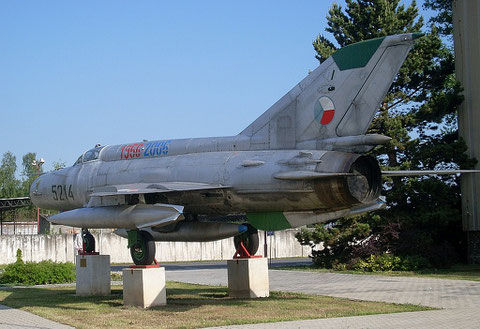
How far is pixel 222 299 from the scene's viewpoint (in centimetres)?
1659

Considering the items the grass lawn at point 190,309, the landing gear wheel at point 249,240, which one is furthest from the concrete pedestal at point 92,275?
the landing gear wheel at point 249,240

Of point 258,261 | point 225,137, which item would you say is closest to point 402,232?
point 258,261

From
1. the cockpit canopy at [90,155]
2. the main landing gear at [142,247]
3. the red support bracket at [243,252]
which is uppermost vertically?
the cockpit canopy at [90,155]

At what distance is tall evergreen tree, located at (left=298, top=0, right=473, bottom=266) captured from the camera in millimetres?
26875

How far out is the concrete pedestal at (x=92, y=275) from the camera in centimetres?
1762

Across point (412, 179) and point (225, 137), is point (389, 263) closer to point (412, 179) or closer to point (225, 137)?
point (412, 179)

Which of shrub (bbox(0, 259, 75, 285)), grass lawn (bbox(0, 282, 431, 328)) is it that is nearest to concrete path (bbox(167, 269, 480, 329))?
grass lawn (bbox(0, 282, 431, 328))

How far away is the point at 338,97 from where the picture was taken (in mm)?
13938

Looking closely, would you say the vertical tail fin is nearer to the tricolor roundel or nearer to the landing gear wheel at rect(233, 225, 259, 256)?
the tricolor roundel

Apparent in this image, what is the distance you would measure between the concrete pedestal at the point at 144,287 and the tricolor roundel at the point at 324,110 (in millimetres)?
5175

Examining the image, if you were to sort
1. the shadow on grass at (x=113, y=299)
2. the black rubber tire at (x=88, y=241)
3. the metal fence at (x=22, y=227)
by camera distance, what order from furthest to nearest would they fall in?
the metal fence at (x=22, y=227) < the black rubber tire at (x=88, y=241) < the shadow on grass at (x=113, y=299)

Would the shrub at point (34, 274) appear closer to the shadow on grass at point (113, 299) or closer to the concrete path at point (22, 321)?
the shadow on grass at point (113, 299)

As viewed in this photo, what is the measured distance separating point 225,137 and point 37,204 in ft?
23.4

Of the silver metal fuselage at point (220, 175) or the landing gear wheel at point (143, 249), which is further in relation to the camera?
the landing gear wheel at point (143, 249)
